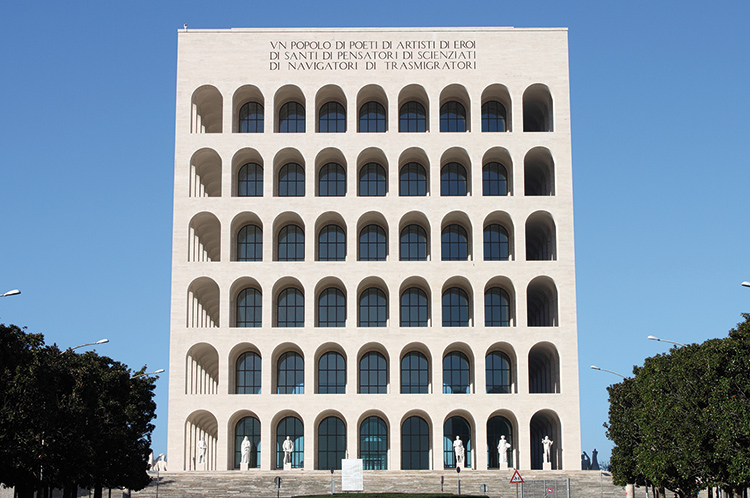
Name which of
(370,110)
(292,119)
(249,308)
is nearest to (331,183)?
(292,119)

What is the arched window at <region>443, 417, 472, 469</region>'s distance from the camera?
6931 centimetres

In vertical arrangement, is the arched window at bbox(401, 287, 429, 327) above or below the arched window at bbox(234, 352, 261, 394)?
above

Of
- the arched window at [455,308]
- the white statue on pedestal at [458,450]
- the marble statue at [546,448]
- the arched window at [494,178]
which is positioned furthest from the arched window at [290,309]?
the marble statue at [546,448]

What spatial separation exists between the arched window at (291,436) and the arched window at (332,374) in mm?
2768

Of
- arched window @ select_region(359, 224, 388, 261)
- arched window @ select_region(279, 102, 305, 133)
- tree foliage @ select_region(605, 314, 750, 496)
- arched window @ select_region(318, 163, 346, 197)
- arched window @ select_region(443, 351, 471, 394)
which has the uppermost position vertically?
arched window @ select_region(279, 102, 305, 133)

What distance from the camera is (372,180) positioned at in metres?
73.9

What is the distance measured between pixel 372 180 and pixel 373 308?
9.26 m

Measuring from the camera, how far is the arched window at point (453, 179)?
7356 centimetres

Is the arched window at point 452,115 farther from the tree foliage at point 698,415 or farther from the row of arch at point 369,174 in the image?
the tree foliage at point 698,415

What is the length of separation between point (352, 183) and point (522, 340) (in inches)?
616

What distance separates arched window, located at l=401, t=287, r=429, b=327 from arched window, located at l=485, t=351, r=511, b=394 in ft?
16.9

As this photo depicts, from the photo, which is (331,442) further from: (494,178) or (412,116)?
(412,116)

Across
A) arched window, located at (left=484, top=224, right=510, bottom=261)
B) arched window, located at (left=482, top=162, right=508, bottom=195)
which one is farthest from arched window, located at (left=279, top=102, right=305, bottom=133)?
arched window, located at (left=484, top=224, right=510, bottom=261)

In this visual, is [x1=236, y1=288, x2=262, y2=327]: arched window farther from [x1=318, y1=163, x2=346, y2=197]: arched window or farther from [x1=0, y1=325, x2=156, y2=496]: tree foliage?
[x1=0, y1=325, x2=156, y2=496]: tree foliage
